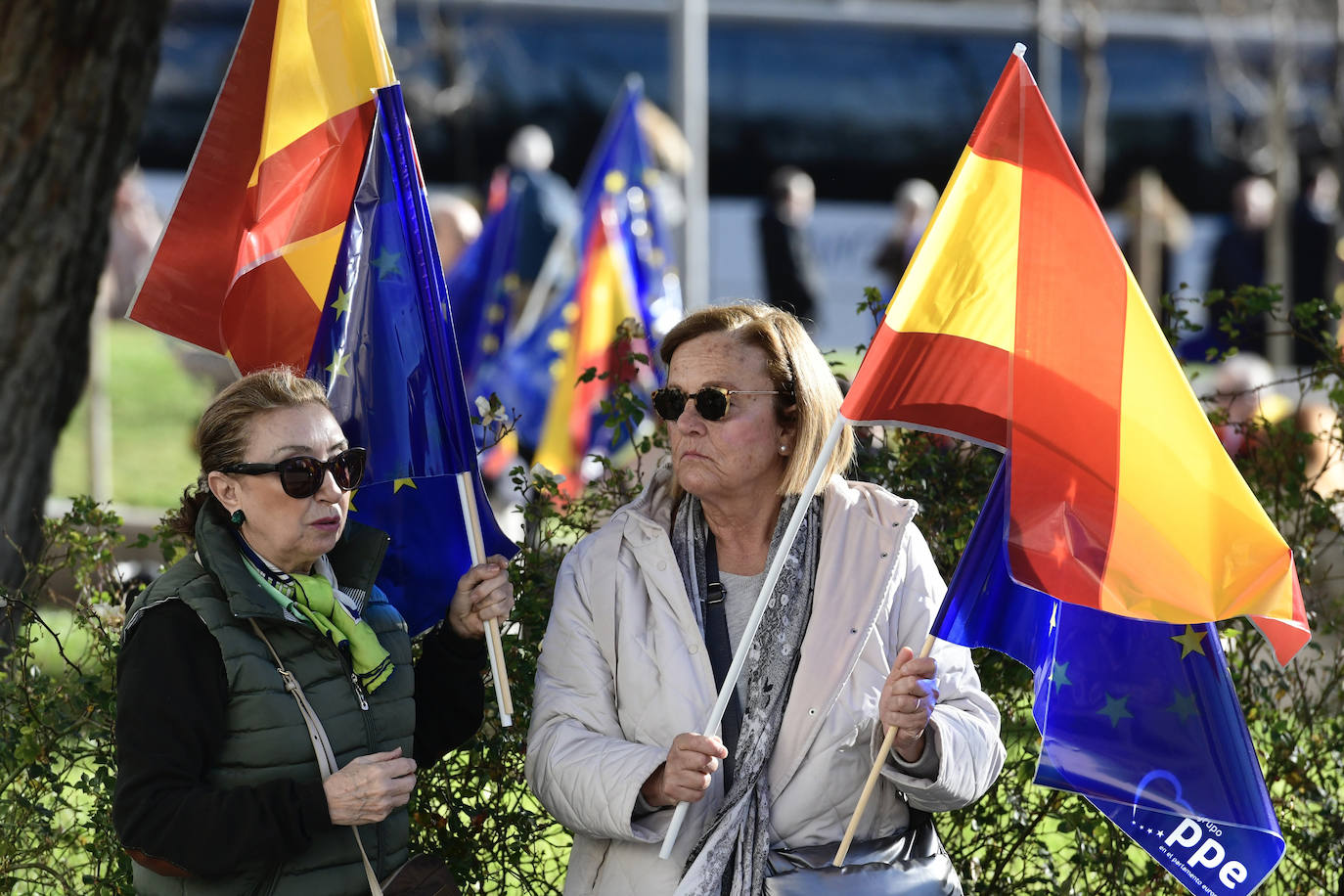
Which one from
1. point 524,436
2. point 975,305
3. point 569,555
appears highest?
point 975,305

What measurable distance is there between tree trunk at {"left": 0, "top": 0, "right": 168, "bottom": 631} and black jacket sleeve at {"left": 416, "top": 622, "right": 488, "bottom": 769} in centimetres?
279

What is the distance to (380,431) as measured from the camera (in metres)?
Answer: 3.69

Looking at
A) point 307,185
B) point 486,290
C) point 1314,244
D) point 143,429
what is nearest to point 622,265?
point 486,290

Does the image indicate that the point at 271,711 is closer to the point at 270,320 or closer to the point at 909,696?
the point at 270,320

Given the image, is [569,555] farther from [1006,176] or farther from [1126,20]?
[1126,20]

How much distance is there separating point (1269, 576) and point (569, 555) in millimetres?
1427

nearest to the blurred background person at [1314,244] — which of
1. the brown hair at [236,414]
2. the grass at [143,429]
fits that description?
the grass at [143,429]

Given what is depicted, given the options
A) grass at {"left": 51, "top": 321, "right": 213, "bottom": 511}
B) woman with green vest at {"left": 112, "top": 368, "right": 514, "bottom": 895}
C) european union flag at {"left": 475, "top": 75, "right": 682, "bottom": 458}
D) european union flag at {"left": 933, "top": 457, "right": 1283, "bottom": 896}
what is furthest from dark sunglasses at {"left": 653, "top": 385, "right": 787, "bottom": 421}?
grass at {"left": 51, "top": 321, "right": 213, "bottom": 511}

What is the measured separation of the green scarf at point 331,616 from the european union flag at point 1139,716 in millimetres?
1089

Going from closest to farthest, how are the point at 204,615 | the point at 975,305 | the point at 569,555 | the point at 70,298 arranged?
the point at 204,615, the point at 975,305, the point at 569,555, the point at 70,298

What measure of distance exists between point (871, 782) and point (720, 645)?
1.50 feet

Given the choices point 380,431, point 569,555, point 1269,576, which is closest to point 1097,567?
point 1269,576

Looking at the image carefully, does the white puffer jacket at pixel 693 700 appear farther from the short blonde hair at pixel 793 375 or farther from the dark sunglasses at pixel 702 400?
the dark sunglasses at pixel 702 400

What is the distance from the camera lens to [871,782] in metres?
3.38
